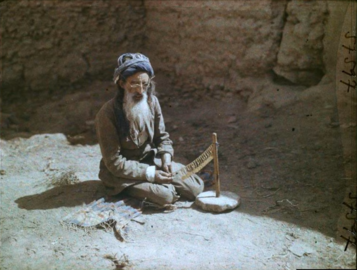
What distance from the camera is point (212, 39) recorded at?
6.08 meters

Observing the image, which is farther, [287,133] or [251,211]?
[287,133]

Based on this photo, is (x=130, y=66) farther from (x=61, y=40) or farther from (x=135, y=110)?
(x=61, y=40)

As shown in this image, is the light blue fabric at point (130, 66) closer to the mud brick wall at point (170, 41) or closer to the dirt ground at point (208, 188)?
the dirt ground at point (208, 188)

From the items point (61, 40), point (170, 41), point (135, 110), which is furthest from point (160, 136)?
point (61, 40)

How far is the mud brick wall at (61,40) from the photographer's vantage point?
6.22 meters

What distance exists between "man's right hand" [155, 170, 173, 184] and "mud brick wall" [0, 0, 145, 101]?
319 cm

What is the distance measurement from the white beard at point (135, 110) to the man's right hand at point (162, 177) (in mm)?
398

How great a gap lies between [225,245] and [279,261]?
1.35ft

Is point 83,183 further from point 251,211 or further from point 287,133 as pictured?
point 287,133

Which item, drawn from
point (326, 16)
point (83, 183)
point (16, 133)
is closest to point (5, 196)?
point (83, 183)

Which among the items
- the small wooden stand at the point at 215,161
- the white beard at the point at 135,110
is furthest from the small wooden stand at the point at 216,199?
the white beard at the point at 135,110

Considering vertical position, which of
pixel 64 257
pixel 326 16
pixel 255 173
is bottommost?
pixel 64 257

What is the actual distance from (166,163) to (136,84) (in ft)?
2.45

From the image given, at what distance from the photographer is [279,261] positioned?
123 inches
